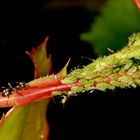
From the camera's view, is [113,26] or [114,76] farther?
[113,26]

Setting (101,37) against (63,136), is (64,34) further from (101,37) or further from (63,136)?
(63,136)

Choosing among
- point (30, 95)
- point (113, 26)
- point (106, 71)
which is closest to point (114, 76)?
point (106, 71)

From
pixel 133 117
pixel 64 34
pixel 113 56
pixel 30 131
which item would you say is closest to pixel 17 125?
pixel 30 131

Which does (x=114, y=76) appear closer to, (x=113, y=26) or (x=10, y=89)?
(x=10, y=89)

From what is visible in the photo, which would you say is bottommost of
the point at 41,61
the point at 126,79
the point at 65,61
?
the point at 126,79

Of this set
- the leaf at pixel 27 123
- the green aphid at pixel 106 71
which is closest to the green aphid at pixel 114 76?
the green aphid at pixel 106 71

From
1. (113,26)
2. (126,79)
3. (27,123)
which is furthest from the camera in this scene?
(113,26)
